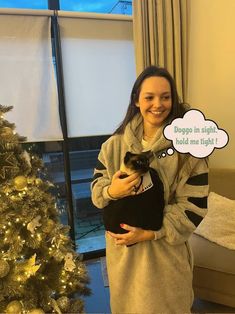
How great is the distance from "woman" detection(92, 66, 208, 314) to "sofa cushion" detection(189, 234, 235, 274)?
0.71 metres

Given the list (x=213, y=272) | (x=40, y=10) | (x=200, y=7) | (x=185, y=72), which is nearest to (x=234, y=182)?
(x=213, y=272)

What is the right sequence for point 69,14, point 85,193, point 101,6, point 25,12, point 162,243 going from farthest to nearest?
point 85,193 < point 101,6 < point 69,14 < point 25,12 < point 162,243

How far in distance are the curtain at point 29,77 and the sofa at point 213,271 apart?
1.42 meters

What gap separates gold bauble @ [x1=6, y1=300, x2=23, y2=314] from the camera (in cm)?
127

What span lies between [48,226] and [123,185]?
0.39 m

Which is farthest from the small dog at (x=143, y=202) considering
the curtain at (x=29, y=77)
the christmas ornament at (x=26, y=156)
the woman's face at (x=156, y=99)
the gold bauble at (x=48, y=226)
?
the curtain at (x=29, y=77)

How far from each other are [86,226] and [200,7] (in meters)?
2.18

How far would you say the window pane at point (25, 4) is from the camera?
8.13ft

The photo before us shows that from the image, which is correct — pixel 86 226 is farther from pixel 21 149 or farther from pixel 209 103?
pixel 21 149

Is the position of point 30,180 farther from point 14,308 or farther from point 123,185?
point 14,308

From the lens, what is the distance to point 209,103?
8.89 ft

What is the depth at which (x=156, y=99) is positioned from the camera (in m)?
1.21

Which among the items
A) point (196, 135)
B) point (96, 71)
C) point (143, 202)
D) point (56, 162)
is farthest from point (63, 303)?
point (96, 71)

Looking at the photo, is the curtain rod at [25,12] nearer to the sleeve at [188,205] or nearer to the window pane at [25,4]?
the window pane at [25,4]
